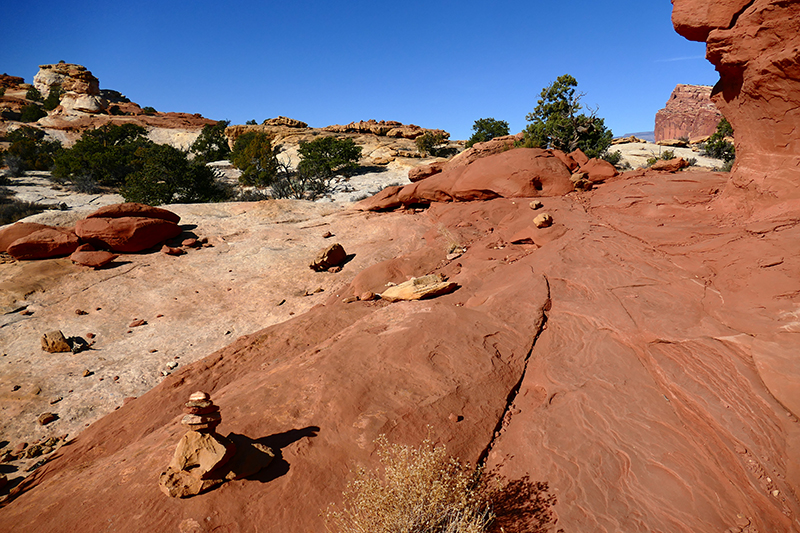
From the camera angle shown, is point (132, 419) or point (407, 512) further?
point (132, 419)

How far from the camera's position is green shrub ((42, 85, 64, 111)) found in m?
55.8

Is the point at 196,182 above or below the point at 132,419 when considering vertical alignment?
above

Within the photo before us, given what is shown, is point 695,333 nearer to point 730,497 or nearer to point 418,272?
point 730,497

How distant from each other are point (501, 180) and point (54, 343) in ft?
43.2

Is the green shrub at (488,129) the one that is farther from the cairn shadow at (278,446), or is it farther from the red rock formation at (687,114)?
the red rock formation at (687,114)

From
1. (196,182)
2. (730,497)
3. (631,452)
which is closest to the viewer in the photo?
(730,497)

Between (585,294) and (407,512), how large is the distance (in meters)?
4.78

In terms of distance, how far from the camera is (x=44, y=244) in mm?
12539

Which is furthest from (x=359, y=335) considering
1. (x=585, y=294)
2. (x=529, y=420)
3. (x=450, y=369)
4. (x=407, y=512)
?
(x=585, y=294)

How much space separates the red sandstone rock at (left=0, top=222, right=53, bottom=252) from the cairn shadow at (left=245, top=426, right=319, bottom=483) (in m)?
14.1

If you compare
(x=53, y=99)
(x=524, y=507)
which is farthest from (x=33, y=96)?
(x=524, y=507)

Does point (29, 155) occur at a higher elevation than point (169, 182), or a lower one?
higher

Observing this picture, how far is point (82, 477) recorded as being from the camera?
432 cm

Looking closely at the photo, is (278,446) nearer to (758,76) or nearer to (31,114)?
(758,76)
